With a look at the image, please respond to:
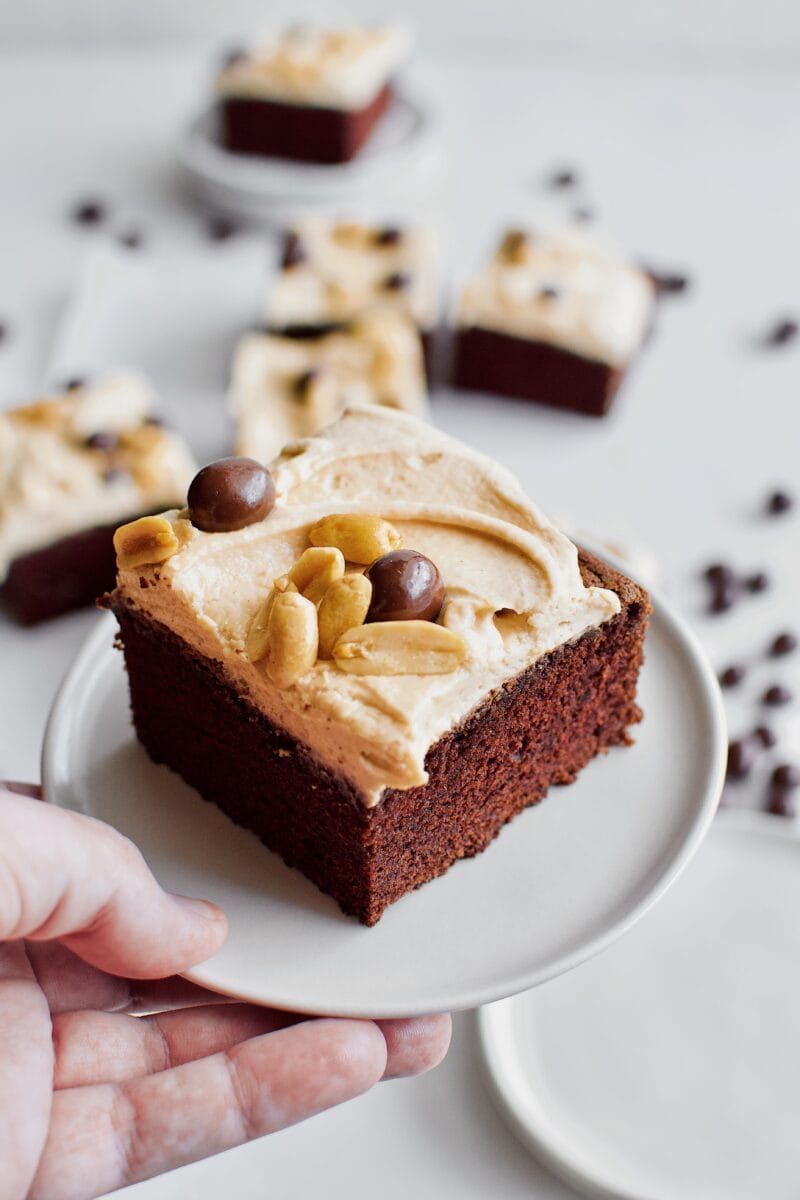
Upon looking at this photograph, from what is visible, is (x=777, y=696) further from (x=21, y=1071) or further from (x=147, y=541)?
(x=21, y=1071)

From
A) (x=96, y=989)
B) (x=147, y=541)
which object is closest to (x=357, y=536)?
(x=147, y=541)

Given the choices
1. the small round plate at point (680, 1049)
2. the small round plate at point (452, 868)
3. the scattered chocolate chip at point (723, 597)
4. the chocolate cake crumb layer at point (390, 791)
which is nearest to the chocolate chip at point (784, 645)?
the scattered chocolate chip at point (723, 597)

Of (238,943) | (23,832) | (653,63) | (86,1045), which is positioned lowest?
(86,1045)

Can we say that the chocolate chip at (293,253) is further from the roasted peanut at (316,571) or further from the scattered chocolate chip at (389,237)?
the roasted peanut at (316,571)

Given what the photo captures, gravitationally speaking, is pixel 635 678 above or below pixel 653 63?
below

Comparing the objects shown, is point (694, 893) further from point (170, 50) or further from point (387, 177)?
point (170, 50)

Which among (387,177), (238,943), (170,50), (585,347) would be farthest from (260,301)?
(238,943)
